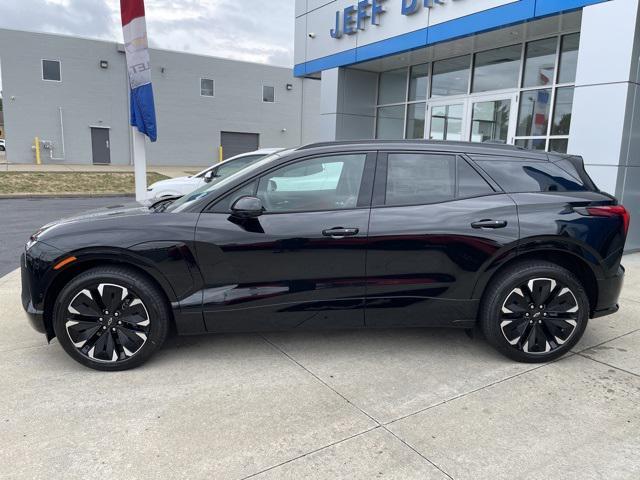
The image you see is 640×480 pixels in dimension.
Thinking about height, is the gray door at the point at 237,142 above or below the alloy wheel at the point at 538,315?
above

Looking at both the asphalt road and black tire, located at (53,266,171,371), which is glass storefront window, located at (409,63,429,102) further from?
black tire, located at (53,266,171,371)

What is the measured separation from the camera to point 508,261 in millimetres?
3740

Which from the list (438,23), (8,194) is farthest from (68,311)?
(8,194)

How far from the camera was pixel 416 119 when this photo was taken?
12.6 m

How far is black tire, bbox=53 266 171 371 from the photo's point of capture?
3451 mm

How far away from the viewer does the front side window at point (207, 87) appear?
29.7 meters

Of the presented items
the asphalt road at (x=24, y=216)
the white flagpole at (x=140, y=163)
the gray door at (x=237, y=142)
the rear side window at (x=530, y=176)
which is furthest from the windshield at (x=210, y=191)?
the gray door at (x=237, y=142)

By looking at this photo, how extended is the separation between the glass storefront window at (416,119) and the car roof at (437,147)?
28.4ft

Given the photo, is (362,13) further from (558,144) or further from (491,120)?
(558,144)

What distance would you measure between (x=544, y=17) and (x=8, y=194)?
48.6 ft

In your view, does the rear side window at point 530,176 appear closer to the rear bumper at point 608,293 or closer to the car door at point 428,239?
the car door at point 428,239

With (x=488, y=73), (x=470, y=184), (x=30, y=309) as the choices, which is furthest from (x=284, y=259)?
(x=488, y=73)

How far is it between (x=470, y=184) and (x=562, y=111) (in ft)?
21.4

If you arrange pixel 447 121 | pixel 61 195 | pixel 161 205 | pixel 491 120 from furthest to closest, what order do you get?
pixel 61 195 → pixel 447 121 → pixel 491 120 → pixel 161 205
